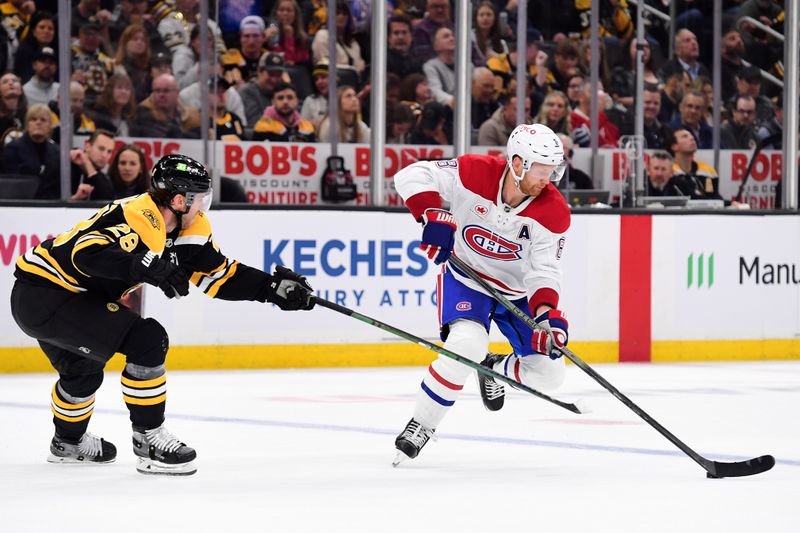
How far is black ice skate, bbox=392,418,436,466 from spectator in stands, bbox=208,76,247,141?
13.4ft

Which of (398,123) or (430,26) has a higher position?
(430,26)

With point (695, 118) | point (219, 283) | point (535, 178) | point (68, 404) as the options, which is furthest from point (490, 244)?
point (695, 118)

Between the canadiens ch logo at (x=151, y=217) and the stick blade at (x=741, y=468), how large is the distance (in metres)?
1.68

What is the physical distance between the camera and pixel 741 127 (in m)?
9.65

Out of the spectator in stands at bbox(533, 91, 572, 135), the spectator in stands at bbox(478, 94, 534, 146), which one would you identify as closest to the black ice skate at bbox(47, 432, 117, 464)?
the spectator in stands at bbox(478, 94, 534, 146)

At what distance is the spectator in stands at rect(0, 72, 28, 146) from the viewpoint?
7234 mm

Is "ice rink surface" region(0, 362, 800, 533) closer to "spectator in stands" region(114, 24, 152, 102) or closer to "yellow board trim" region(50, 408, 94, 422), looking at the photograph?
"yellow board trim" region(50, 408, 94, 422)

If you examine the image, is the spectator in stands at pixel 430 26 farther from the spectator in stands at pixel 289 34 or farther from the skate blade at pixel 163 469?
the skate blade at pixel 163 469

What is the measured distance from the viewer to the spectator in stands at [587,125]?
29.5 ft

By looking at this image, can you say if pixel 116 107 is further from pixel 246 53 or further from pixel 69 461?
pixel 69 461

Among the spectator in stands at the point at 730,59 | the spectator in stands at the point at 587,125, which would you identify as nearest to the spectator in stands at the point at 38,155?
the spectator in stands at the point at 587,125

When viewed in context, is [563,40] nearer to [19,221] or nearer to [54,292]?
[19,221]

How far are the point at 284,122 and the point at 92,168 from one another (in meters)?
1.40

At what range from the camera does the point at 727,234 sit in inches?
310
